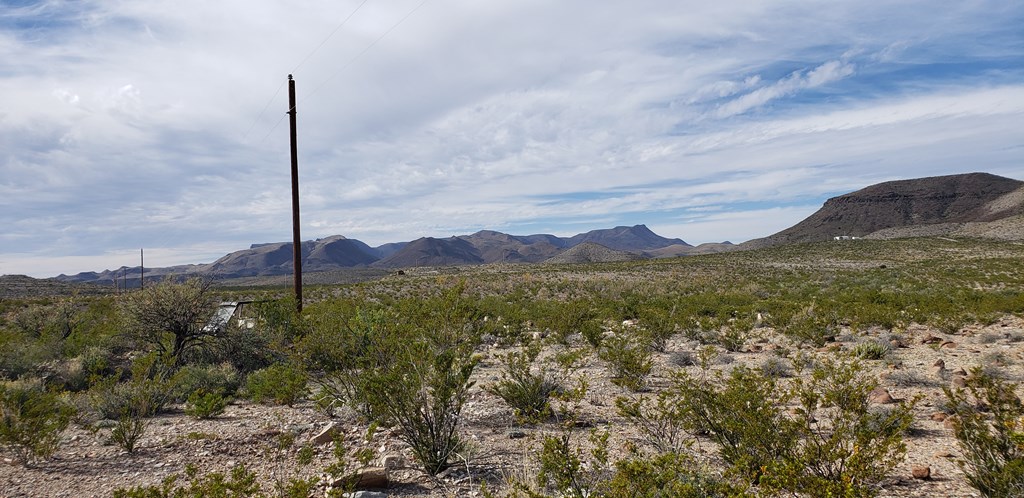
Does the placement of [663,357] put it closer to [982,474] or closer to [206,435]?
→ [982,474]

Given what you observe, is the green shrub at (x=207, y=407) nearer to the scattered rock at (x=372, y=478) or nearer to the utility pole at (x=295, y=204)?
the scattered rock at (x=372, y=478)

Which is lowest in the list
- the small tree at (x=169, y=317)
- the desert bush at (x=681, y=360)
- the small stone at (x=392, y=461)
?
the desert bush at (x=681, y=360)

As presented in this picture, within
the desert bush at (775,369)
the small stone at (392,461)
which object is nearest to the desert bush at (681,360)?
the desert bush at (775,369)

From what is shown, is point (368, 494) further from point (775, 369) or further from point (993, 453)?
point (775, 369)

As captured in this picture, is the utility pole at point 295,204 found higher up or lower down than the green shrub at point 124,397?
higher up

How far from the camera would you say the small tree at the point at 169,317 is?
11.7 metres

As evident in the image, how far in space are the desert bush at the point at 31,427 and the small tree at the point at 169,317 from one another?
4698 millimetres

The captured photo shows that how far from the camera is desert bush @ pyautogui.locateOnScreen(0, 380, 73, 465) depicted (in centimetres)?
620

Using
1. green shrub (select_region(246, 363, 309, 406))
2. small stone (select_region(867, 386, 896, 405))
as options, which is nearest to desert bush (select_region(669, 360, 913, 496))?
small stone (select_region(867, 386, 896, 405))

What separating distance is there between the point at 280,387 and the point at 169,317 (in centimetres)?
465

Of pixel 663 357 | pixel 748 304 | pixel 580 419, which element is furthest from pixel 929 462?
pixel 748 304

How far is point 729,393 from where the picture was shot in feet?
18.5

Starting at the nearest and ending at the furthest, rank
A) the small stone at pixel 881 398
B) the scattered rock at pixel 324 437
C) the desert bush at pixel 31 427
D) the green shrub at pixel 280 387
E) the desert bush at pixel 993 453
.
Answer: the desert bush at pixel 993 453, the desert bush at pixel 31 427, the scattered rock at pixel 324 437, the small stone at pixel 881 398, the green shrub at pixel 280 387

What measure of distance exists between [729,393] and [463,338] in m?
3.14
